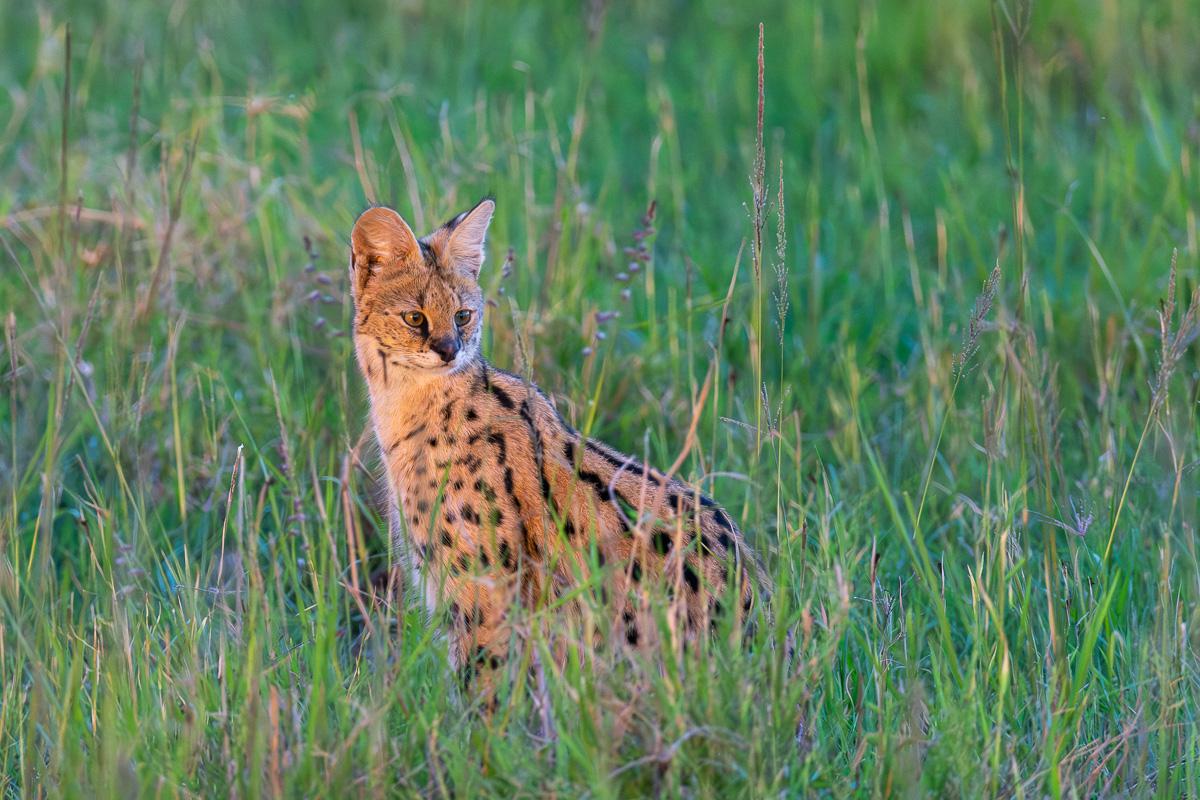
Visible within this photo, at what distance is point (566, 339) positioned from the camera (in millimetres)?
5348

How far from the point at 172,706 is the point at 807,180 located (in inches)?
186

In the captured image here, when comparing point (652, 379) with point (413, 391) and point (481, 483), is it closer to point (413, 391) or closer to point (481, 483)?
point (413, 391)

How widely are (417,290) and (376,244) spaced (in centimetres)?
21

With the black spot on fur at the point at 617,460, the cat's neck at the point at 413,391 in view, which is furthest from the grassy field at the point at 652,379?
the cat's neck at the point at 413,391

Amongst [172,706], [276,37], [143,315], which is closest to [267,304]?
[143,315]

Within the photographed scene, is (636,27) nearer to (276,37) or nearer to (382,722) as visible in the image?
(276,37)

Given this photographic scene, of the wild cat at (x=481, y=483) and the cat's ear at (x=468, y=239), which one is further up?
the cat's ear at (x=468, y=239)

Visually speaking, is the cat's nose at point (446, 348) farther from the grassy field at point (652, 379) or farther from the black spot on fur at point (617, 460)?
the black spot on fur at point (617, 460)

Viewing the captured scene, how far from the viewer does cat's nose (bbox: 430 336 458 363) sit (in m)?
4.36

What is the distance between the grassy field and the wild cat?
0.19m

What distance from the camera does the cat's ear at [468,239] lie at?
15.3 ft

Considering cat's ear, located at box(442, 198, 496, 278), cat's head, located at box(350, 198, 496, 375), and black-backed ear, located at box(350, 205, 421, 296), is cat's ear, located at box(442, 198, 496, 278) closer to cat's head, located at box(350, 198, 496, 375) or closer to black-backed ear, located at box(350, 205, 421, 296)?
cat's head, located at box(350, 198, 496, 375)

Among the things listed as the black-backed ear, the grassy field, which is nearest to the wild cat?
the black-backed ear

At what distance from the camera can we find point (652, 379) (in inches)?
214
